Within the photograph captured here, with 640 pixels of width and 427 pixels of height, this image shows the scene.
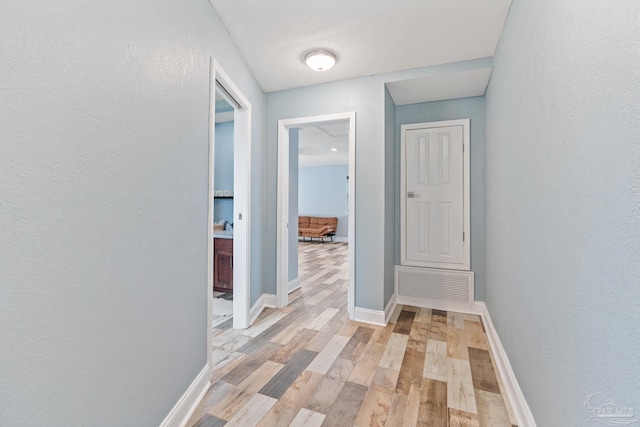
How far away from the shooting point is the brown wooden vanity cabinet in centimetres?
359

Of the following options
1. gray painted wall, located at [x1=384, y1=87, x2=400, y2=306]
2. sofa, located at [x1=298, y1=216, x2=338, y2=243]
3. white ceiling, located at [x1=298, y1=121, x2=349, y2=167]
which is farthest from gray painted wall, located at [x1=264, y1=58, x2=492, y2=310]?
sofa, located at [x1=298, y1=216, x2=338, y2=243]

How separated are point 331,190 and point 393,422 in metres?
8.44

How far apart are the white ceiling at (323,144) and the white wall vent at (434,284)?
90.4 inches

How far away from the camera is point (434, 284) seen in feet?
10.6

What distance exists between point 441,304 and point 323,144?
4.55m

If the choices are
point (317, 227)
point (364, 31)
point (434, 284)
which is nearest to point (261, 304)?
point (434, 284)

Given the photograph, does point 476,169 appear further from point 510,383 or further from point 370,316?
point 510,383

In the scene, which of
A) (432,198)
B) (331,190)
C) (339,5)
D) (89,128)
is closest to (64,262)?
(89,128)

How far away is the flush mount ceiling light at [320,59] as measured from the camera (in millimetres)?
2422

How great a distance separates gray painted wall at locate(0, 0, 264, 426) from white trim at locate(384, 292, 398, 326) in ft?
5.98

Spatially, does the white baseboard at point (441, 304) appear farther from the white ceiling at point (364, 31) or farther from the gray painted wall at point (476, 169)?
the white ceiling at point (364, 31)

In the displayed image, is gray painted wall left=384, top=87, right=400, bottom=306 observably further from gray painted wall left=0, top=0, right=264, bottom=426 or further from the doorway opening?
gray painted wall left=0, top=0, right=264, bottom=426

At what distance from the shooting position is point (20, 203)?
0.74 metres

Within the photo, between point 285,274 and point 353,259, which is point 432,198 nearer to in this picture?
point 353,259
